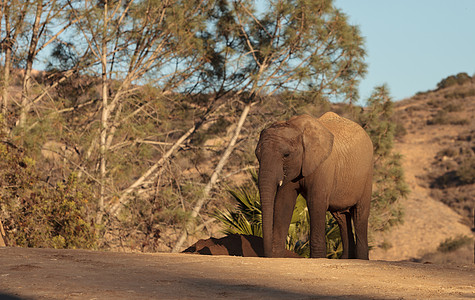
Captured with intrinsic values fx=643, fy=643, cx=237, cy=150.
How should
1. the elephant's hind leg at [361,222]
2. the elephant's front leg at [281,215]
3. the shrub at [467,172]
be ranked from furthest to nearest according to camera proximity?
the shrub at [467,172] → the elephant's hind leg at [361,222] → the elephant's front leg at [281,215]

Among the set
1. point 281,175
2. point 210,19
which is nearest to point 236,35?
point 210,19

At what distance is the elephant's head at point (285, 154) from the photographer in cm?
721

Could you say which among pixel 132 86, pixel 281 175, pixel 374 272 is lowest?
pixel 374 272

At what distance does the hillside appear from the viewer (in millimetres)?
29578

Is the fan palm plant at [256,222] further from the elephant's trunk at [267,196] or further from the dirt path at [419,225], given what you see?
the dirt path at [419,225]

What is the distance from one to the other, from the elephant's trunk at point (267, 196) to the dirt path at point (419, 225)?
59.4 feet

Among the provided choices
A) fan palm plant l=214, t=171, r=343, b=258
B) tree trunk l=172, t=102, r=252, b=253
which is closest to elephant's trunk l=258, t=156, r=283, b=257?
fan palm plant l=214, t=171, r=343, b=258

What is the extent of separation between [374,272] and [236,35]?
11.8 meters

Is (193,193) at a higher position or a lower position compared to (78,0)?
lower

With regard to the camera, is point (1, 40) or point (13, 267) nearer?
point (13, 267)

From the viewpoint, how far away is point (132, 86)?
16.2 meters

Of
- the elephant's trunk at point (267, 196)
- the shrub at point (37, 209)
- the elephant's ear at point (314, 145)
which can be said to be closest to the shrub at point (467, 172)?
the shrub at point (37, 209)

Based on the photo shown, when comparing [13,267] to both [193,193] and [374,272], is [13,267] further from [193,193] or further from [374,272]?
[193,193]

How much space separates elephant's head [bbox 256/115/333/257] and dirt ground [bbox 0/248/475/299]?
3.19 ft
